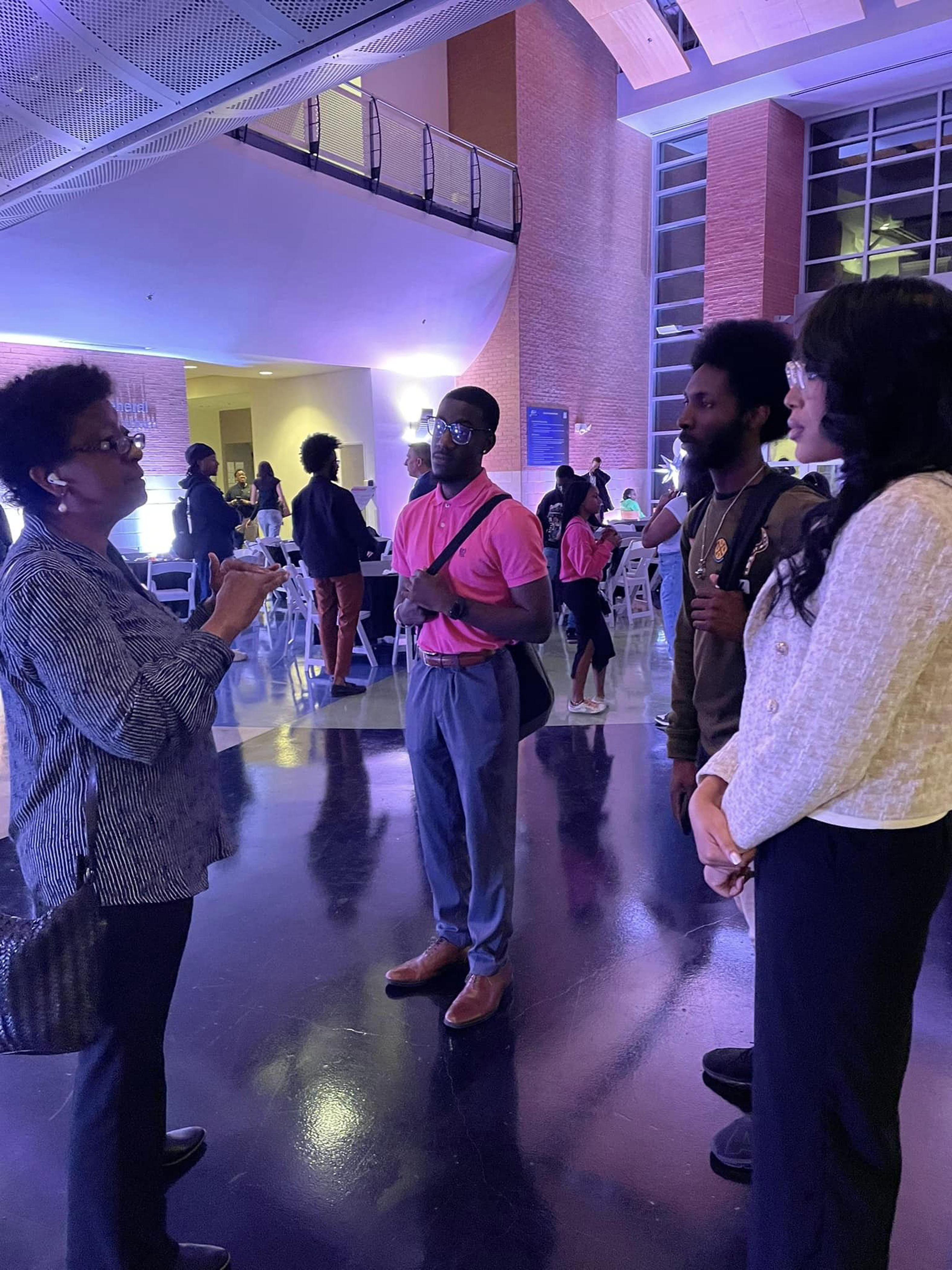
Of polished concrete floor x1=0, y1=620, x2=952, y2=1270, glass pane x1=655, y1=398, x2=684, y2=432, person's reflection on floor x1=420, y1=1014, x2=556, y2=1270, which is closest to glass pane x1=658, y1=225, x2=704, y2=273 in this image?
glass pane x1=655, y1=398, x2=684, y2=432

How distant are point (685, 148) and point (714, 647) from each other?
16.4 m

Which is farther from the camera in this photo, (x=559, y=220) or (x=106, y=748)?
(x=559, y=220)

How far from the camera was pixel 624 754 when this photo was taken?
4.69 metres

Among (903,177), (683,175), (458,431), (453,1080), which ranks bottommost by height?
(453,1080)

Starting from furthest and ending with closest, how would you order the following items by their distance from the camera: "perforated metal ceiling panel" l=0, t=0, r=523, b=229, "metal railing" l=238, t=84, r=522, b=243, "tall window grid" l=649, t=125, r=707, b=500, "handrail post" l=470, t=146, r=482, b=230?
"tall window grid" l=649, t=125, r=707, b=500, "handrail post" l=470, t=146, r=482, b=230, "metal railing" l=238, t=84, r=522, b=243, "perforated metal ceiling panel" l=0, t=0, r=523, b=229

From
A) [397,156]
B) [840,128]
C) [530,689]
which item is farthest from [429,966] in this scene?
[840,128]

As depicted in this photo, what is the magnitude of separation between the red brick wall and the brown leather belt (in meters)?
8.70

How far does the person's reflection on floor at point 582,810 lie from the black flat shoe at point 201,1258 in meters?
1.53

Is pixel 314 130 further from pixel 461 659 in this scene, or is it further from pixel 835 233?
pixel 835 233

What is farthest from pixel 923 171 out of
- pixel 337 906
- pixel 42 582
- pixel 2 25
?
pixel 42 582

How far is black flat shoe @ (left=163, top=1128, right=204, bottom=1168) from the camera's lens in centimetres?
181

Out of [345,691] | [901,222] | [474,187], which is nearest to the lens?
[345,691]

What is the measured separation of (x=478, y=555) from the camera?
224 cm

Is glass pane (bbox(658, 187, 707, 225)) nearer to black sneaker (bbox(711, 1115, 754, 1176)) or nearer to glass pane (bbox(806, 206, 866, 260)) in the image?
glass pane (bbox(806, 206, 866, 260))
